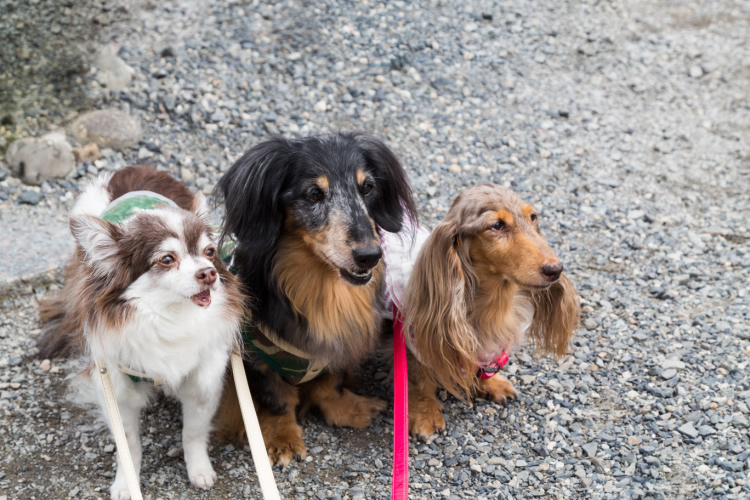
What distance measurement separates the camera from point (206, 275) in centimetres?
243

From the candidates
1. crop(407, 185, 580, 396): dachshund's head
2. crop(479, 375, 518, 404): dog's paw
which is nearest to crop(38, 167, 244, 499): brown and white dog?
crop(407, 185, 580, 396): dachshund's head

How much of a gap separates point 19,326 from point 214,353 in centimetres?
173

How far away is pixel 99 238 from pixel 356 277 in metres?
0.91

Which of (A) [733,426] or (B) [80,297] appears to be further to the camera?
(A) [733,426]

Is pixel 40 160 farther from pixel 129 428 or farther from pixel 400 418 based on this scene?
pixel 400 418

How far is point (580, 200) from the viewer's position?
5055 millimetres

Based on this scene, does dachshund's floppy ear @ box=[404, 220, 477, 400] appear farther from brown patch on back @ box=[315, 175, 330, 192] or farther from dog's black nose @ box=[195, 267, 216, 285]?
dog's black nose @ box=[195, 267, 216, 285]

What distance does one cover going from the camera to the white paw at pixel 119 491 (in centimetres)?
297

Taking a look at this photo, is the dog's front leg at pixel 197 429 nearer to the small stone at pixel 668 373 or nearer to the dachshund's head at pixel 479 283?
the dachshund's head at pixel 479 283

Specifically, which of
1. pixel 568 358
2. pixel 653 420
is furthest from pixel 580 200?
pixel 653 420

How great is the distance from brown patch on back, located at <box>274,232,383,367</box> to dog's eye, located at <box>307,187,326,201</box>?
14cm

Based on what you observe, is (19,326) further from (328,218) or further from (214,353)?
(328,218)

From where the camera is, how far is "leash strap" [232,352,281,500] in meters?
2.52

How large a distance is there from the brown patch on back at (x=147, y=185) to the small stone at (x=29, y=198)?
4.88ft
